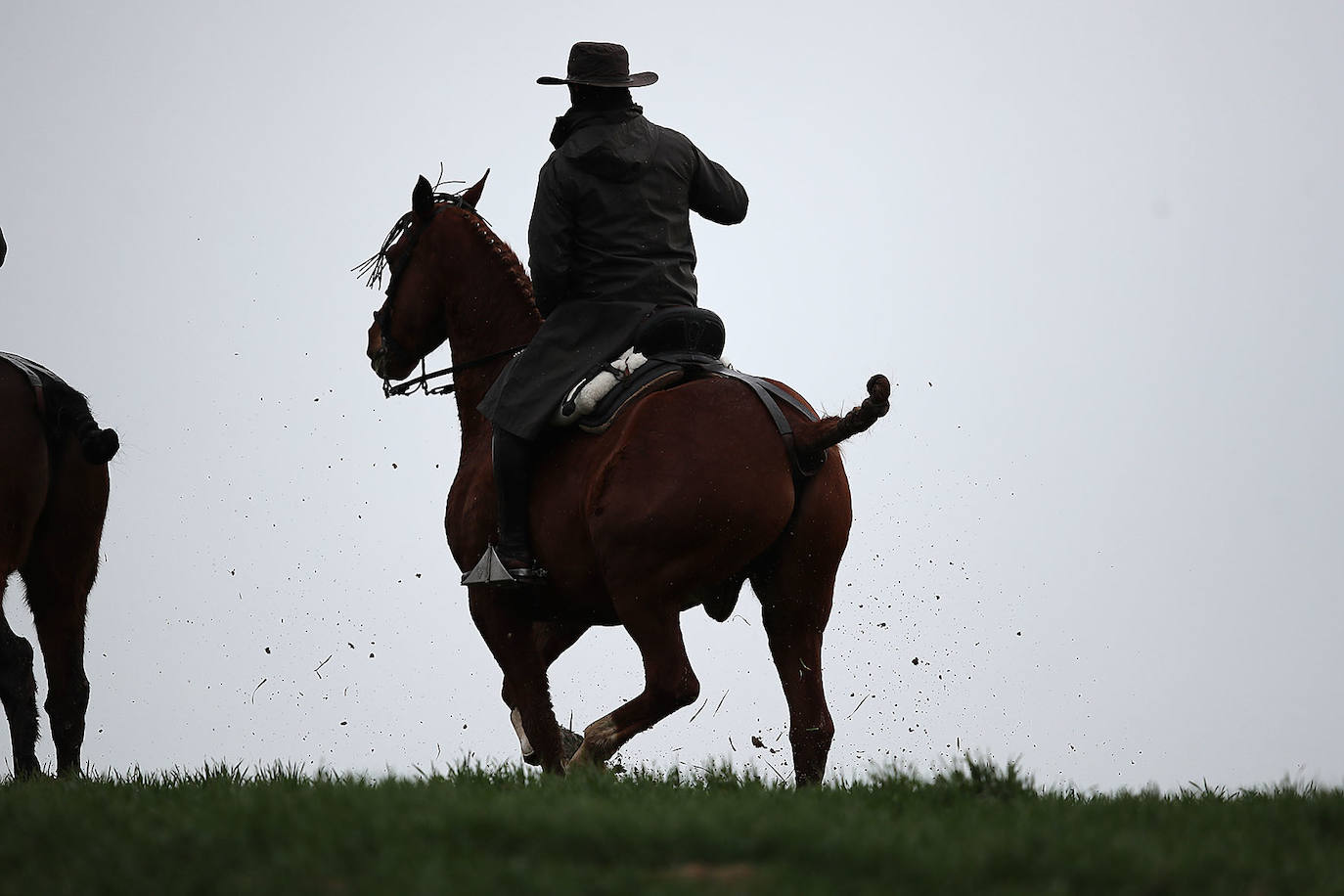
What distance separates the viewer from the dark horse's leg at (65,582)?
8.66 m

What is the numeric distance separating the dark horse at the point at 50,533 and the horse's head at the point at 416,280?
1577 mm

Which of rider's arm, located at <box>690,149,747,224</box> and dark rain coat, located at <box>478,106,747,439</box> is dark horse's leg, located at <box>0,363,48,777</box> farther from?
rider's arm, located at <box>690,149,747,224</box>

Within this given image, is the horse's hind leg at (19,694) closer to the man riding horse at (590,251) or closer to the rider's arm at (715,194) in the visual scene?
the man riding horse at (590,251)

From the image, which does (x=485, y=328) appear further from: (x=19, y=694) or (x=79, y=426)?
(x=19, y=694)

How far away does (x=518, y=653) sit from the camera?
795cm

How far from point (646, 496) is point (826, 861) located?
267 centimetres

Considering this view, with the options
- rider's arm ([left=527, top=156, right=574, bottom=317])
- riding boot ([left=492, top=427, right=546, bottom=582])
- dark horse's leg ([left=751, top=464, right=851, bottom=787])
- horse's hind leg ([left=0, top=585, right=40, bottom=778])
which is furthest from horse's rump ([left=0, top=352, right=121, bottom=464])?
dark horse's leg ([left=751, top=464, right=851, bottom=787])

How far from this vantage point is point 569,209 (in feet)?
25.7

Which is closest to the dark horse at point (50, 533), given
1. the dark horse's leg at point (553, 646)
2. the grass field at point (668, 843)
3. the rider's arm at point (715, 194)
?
the dark horse's leg at point (553, 646)

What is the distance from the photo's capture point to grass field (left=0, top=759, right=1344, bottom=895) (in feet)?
13.8

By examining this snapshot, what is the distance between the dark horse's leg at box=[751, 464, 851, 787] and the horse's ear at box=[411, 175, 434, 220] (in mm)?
2887

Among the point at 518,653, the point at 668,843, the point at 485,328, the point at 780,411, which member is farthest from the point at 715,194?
the point at 668,843

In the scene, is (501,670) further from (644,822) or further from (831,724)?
(644,822)

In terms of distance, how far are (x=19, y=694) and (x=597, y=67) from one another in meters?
4.40
